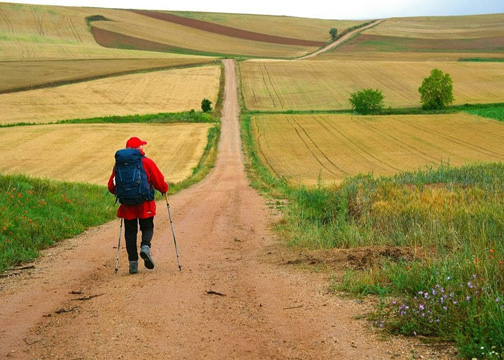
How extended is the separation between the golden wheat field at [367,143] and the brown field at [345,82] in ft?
34.6

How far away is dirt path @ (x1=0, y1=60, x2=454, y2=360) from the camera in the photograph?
18.2 feet

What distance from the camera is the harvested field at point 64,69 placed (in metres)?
76.8

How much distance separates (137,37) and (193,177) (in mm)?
102309

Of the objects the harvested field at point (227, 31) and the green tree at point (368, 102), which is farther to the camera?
the harvested field at point (227, 31)

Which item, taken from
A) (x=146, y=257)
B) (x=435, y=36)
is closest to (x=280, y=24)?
(x=435, y=36)

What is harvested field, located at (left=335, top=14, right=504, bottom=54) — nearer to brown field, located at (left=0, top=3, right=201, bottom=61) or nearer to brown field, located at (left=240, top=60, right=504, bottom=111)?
brown field, located at (left=240, top=60, right=504, bottom=111)

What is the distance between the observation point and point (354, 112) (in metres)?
70.9

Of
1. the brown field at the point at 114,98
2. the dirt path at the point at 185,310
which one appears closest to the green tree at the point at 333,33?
the brown field at the point at 114,98

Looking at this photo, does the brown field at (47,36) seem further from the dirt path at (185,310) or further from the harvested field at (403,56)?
the dirt path at (185,310)

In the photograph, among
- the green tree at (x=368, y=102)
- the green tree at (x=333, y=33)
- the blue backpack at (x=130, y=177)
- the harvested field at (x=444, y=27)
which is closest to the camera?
the blue backpack at (x=130, y=177)

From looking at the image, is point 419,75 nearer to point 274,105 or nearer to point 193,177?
point 274,105

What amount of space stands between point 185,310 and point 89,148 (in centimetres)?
3824

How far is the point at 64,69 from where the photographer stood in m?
86.8

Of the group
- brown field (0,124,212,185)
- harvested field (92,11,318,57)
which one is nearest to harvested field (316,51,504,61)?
harvested field (92,11,318,57)
